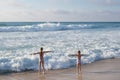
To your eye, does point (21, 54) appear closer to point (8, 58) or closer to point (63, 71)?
point (8, 58)

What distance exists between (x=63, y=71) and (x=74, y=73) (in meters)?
0.78

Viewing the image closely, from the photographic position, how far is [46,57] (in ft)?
53.4

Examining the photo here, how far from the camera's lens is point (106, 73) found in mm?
13234

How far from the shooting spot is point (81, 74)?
42.3ft

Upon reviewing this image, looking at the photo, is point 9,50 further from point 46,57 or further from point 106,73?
point 106,73

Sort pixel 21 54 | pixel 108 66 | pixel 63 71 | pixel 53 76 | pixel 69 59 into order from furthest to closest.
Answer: pixel 21 54 → pixel 69 59 → pixel 108 66 → pixel 63 71 → pixel 53 76

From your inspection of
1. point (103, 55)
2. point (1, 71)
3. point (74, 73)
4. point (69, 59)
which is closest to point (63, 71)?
point (74, 73)

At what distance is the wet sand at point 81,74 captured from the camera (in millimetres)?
12289

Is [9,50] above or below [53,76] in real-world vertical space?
above

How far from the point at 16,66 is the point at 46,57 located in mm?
2519

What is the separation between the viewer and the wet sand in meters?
12.3

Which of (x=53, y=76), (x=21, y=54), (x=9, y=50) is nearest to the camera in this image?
(x=53, y=76)

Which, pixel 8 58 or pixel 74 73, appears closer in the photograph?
pixel 74 73

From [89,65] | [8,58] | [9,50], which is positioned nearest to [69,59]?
Result: [89,65]
